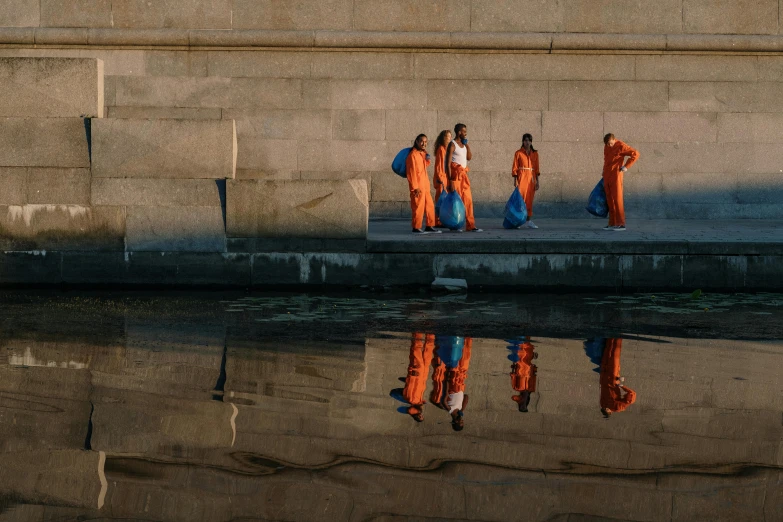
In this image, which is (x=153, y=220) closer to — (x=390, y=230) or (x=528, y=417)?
(x=390, y=230)

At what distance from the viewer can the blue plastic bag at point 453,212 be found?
1453 centimetres

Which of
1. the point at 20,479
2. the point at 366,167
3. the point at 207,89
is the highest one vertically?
the point at 207,89

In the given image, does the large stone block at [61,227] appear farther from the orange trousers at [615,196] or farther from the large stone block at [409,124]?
the orange trousers at [615,196]

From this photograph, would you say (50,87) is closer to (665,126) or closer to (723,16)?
(665,126)

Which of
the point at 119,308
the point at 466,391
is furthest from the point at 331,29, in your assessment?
the point at 466,391

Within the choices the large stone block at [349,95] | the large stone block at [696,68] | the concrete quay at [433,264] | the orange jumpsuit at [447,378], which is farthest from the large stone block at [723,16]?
the orange jumpsuit at [447,378]

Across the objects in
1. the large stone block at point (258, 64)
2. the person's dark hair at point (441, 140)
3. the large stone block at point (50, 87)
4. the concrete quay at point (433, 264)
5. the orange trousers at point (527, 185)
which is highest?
the large stone block at point (258, 64)

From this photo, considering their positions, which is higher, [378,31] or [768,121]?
[378,31]

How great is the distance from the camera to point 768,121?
58.3 ft

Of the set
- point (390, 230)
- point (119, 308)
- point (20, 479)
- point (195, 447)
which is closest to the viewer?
point (20, 479)

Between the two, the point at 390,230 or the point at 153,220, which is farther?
the point at 390,230

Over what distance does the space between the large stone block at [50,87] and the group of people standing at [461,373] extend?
222 inches

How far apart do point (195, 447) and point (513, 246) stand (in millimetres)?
7668

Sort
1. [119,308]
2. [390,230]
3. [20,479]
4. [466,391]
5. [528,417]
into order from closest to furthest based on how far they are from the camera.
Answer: [20,479], [528,417], [466,391], [119,308], [390,230]
